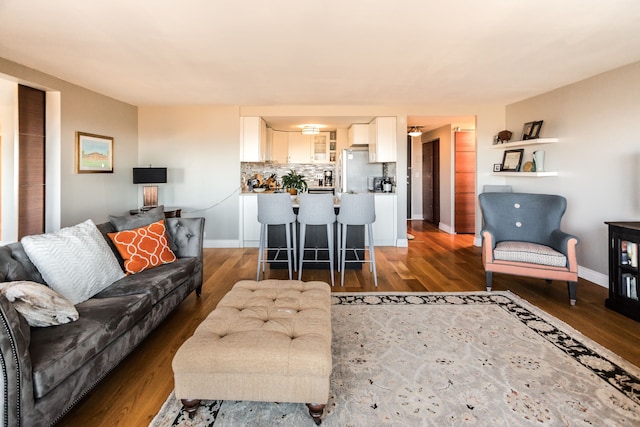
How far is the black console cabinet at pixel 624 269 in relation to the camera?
9.36 ft

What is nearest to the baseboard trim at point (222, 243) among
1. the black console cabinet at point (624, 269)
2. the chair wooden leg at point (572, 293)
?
the chair wooden leg at point (572, 293)

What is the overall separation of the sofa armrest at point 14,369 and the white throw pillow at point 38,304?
0.63ft

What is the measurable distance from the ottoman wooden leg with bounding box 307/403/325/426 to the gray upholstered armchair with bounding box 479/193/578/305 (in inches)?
102

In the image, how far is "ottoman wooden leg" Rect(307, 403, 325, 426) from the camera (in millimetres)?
1610

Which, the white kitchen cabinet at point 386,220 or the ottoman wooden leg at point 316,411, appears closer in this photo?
the ottoman wooden leg at point 316,411

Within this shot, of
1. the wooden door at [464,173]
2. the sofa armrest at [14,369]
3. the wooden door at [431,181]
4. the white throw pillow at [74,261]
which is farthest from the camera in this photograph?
the wooden door at [431,181]

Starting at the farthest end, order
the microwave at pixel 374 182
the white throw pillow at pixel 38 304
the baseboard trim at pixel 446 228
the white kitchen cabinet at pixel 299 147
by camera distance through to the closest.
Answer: the white kitchen cabinet at pixel 299 147
the baseboard trim at pixel 446 228
the microwave at pixel 374 182
the white throw pillow at pixel 38 304

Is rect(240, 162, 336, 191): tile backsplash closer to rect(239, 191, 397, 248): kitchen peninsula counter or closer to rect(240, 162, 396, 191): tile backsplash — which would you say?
rect(240, 162, 396, 191): tile backsplash

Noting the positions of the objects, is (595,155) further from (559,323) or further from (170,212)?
(170,212)

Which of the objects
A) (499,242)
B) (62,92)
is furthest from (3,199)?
(499,242)

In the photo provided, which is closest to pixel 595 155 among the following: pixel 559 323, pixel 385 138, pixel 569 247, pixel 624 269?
pixel 569 247

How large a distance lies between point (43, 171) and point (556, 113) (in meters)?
6.32

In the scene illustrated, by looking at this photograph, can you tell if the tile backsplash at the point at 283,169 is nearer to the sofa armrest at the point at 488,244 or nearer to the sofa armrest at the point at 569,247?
the sofa armrest at the point at 488,244

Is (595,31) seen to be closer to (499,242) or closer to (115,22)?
(499,242)
